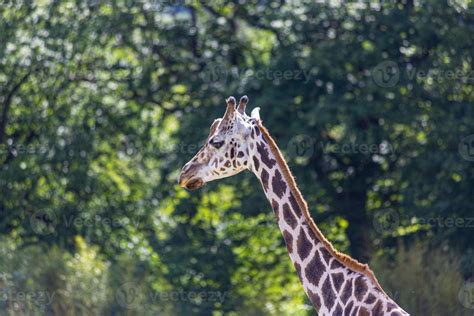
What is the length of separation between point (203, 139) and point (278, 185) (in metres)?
7.32

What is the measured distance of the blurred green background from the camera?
13.8 m

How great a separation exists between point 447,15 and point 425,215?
263 centimetres

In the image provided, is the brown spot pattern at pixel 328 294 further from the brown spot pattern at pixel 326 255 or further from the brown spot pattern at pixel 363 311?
the brown spot pattern at pixel 363 311

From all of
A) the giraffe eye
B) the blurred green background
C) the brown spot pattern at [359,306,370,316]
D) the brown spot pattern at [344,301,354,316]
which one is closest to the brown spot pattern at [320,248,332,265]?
the brown spot pattern at [344,301,354,316]

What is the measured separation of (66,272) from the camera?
13.3 meters

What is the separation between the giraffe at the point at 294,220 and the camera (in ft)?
22.8

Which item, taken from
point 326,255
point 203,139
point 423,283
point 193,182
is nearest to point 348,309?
point 326,255

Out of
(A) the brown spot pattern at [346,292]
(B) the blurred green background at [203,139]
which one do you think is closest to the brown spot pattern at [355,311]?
(A) the brown spot pattern at [346,292]

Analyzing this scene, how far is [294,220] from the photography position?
7305mm

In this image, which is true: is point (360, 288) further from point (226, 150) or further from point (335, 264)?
point (226, 150)

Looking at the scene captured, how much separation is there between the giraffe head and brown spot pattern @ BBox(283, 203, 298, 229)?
455 millimetres

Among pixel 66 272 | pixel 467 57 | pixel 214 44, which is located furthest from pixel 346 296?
pixel 214 44

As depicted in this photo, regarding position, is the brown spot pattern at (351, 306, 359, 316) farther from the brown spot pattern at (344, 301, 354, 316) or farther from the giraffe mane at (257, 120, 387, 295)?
the giraffe mane at (257, 120, 387, 295)

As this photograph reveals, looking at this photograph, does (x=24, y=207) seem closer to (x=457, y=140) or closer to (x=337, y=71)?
(x=337, y=71)
